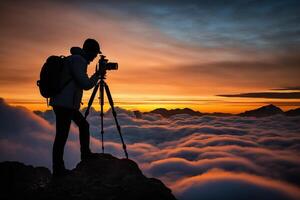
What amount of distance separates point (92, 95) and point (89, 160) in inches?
62.9

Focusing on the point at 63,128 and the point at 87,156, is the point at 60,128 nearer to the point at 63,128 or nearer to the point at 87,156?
the point at 63,128

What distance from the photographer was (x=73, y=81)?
5582 millimetres

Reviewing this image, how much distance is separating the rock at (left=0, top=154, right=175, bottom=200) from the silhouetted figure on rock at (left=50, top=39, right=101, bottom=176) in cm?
41

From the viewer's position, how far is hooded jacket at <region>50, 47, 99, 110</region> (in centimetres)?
544

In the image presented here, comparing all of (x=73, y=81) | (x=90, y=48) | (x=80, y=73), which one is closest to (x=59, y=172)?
(x=73, y=81)

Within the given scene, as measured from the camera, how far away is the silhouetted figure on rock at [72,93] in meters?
5.47

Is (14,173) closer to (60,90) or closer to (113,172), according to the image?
(113,172)

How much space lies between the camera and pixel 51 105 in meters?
5.68

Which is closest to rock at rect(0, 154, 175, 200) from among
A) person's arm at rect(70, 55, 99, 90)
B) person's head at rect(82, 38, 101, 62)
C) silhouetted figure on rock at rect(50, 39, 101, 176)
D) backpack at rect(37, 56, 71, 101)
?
silhouetted figure on rock at rect(50, 39, 101, 176)

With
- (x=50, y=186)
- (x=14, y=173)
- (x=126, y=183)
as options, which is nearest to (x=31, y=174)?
(x=14, y=173)

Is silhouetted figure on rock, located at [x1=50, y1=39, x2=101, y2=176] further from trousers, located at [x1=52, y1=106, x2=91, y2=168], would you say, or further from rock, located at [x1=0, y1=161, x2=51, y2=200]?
rock, located at [x1=0, y1=161, x2=51, y2=200]

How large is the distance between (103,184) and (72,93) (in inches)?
85.2

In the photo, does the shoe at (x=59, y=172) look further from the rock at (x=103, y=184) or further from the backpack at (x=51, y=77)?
the backpack at (x=51, y=77)

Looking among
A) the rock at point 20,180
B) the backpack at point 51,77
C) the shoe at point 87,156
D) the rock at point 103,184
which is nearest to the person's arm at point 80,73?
the backpack at point 51,77
